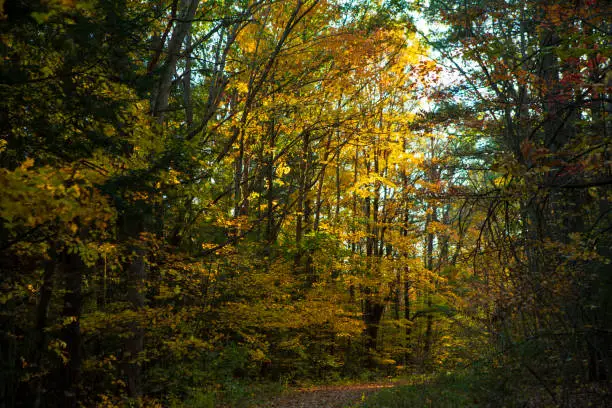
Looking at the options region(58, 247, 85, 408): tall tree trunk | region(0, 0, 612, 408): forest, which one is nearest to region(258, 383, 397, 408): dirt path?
region(0, 0, 612, 408): forest

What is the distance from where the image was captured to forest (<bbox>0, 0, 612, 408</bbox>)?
15.5 ft

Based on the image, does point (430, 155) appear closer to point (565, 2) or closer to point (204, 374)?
point (204, 374)

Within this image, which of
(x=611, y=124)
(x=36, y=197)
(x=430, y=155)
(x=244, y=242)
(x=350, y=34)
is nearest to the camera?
(x=36, y=197)

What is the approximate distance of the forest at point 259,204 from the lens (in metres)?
4.71

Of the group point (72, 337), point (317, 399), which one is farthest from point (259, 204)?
point (72, 337)

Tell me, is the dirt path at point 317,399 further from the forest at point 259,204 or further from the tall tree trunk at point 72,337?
the tall tree trunk at point 72,337

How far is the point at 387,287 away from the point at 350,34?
9.69 metres

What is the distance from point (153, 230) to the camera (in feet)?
26.9

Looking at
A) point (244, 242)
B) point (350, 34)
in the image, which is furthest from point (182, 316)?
point (350, 34)

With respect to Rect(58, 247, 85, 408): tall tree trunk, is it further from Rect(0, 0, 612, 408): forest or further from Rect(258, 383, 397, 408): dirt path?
Rect(258, 383, 397, 408): dirt path

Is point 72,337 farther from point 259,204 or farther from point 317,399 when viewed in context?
point 259,204

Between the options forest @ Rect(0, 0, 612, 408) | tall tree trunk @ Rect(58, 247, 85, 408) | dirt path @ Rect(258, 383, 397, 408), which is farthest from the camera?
dirt path @ Rect(258, 383, 397, 408)

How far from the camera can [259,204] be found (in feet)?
57.3

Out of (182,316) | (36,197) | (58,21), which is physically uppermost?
(58,21)
